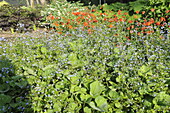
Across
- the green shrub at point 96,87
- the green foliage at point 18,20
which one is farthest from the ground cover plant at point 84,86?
the green foliage at point 18,20

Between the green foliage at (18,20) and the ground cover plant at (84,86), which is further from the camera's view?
the green foliage at (18,20)

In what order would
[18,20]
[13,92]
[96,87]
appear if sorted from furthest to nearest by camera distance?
[18,20] < [13,92] < [96,87]

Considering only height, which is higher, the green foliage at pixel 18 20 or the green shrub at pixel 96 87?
the green foliage at pixel 18 20

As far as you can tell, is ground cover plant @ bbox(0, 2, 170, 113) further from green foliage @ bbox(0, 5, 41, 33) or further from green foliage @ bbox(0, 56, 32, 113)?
green foliage @ bbox(0, 5, 41, 33)

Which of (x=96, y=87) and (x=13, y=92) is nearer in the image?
(x=96, y=87)

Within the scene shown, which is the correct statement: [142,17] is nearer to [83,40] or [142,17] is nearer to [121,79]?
[83,40]

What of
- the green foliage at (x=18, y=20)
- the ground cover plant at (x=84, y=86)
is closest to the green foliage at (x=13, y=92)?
the ground cover plant at (x=84, y=86)

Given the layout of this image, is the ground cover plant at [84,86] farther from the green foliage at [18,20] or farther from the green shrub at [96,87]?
the green foliage at [18,20]

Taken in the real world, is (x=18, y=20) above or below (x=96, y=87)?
above

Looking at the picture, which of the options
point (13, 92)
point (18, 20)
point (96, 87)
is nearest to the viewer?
point (96, 87)

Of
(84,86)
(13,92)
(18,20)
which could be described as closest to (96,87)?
(84,86)

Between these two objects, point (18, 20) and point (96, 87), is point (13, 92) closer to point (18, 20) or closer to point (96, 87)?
point (96, 87)

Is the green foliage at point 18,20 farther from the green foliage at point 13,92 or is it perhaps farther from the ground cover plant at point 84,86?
the green foliage at point 13,92

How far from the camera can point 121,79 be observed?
9.45 feet
